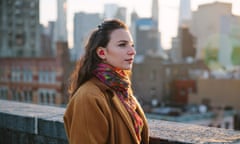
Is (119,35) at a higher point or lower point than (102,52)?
higher

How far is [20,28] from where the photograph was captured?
88688 millimetres

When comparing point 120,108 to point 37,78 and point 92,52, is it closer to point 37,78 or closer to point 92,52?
point 92,52

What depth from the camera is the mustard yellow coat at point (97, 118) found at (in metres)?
2.69

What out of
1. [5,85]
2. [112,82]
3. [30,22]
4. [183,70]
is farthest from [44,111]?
[30,22]

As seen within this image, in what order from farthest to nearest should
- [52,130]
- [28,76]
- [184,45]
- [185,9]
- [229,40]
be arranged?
1. [185,9]
2. [229,40]
3. [184,45]
4. [28,76]
5. [52,130]

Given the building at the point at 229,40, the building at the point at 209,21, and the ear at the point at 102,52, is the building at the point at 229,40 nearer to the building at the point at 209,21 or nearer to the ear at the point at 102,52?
the building at the point at 209,21

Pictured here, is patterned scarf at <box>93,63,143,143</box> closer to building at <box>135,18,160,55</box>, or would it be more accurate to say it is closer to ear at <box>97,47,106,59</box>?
ear at <box>97,47,106,59</box>

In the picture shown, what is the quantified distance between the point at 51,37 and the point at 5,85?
60426 millimetres

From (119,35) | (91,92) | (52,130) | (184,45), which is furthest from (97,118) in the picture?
(184,45)

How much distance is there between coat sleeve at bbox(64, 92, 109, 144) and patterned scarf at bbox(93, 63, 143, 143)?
226 millimetres

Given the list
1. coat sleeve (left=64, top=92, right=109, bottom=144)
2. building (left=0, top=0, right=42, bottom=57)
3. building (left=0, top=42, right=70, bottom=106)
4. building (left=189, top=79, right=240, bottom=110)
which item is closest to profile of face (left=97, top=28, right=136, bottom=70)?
coat sleeve (left=64, top=92, right=109, bottom=144)

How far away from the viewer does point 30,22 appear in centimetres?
9075

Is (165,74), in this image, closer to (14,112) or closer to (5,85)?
(5,85)

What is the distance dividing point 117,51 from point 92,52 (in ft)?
0.65
